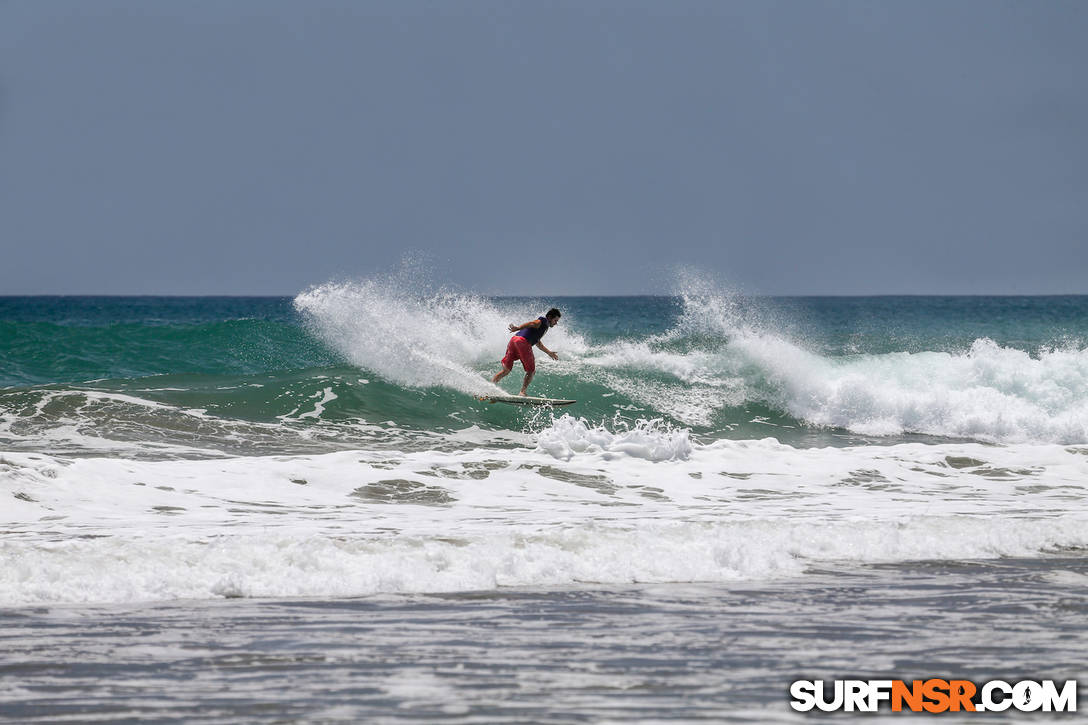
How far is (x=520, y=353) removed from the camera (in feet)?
57.3

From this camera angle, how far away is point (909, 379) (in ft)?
72.1

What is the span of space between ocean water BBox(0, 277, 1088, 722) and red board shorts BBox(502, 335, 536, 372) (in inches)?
35.3

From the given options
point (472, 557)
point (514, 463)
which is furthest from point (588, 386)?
point (472, 557)

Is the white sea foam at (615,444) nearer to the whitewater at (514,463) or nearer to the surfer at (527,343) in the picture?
the whitewater at (514,463)

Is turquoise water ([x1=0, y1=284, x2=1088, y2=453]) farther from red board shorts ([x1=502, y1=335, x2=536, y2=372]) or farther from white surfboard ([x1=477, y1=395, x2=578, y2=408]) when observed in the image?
red board shorts ([x1=502, y1=335, x2=536, y2=372])

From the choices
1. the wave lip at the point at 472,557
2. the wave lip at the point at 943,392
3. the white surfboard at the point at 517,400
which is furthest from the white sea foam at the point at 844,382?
the wave lip at the point at 472,557

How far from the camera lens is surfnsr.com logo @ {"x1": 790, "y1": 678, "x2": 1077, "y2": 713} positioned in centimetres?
507

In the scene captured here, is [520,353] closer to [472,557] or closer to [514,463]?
[514,463]

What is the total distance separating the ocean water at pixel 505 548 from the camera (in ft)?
18.1

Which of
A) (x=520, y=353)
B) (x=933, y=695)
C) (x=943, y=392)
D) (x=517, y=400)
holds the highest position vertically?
(x=520, y=353)

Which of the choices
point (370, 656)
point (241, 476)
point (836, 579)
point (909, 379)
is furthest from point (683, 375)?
point (370, 656)

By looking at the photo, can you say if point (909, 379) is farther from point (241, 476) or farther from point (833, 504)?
point (241, 476)

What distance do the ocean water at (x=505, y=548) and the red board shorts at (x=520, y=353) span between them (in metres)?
0.90

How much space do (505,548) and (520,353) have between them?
9101 mm
